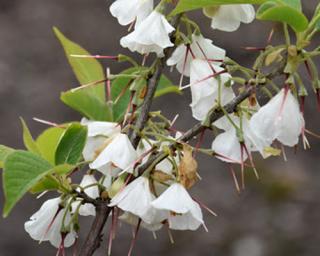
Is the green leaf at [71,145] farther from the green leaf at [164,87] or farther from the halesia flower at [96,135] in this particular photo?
the green leaf at [164,87]

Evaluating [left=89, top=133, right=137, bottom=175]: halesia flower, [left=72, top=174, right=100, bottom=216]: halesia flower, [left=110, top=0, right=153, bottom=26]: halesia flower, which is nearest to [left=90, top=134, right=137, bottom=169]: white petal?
[left=89, top=133, right=137, bottom=175]: halesia flower

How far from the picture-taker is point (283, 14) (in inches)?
46.5

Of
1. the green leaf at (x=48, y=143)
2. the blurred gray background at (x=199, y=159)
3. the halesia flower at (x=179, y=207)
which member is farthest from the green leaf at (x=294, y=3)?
the blurred gray background at (x=199, y=159)

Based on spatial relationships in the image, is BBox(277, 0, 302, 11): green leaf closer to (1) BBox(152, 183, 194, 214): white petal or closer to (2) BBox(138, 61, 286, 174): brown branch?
(2) BBox(138, 61, 286, 174): brown branch

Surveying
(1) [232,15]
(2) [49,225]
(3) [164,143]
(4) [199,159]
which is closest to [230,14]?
(1) [232,15]

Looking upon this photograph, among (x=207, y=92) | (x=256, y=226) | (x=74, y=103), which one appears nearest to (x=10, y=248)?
(x=256, y=226)

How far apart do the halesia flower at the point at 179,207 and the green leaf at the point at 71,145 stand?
16 centimetres

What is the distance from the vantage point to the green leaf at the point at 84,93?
162 centimetres

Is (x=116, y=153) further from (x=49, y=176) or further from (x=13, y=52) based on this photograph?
(x=13, y=52)

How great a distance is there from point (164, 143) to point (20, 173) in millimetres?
299

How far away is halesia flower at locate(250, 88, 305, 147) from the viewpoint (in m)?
1.26

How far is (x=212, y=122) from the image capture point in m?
1.34

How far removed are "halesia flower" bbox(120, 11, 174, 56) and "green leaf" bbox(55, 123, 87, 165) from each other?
18 cm

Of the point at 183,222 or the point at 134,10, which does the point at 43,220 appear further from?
the point at 134,10
